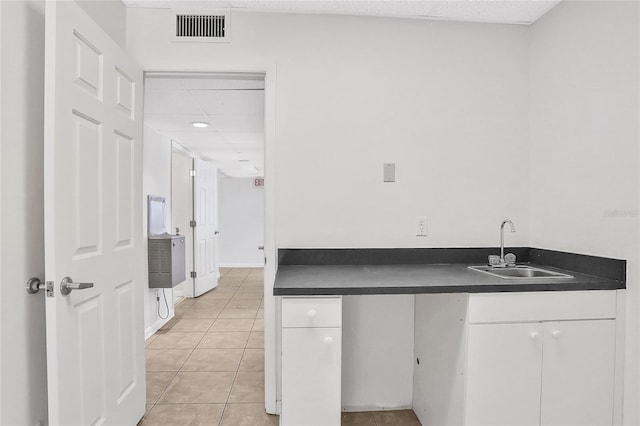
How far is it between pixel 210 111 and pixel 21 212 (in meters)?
2.13

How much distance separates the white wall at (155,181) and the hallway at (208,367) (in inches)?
5.5

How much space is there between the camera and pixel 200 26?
6.71 feet

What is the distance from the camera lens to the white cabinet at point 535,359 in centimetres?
159

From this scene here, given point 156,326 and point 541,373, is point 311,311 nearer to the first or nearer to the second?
point 541,373

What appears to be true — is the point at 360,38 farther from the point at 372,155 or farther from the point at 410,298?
the point at 410,298

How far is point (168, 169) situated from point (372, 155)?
115 inches

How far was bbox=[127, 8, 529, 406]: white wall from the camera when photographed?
6.83 feet

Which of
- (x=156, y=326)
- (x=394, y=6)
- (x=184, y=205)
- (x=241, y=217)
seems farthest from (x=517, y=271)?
(x=241, y=217)

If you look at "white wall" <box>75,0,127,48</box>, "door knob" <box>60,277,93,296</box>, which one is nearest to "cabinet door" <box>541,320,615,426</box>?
"door knob" <box>60,277,93,296</box>

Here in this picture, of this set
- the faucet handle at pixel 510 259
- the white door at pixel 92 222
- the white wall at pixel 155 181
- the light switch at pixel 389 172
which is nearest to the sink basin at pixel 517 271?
the faucet handle at pixel 510 259

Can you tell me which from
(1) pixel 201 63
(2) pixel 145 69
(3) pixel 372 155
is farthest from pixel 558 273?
(2) pixel 145 69

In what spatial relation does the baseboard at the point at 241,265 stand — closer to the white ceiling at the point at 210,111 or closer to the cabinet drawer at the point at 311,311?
the white ceiling at the point at 210,111

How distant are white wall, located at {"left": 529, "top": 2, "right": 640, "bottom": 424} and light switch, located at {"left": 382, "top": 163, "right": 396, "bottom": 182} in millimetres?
843

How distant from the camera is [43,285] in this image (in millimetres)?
1384
